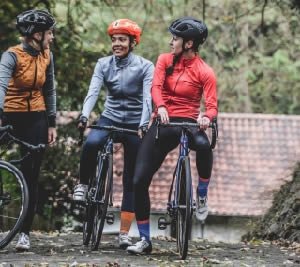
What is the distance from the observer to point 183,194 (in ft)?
30.1

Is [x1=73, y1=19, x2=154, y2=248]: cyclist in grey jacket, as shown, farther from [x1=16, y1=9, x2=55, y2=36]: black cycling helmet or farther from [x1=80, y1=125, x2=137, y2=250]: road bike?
[x1=16, y1=9, x2=55, y2=36]: black cycling helmet

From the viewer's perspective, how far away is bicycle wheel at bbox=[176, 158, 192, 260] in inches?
349

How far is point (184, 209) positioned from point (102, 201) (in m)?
1.05

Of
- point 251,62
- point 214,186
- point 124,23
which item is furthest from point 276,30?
point 124,23

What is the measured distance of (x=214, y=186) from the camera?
36.4 m

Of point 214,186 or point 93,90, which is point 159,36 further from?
point 93,90

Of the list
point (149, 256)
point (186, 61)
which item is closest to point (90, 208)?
point (149, 256)

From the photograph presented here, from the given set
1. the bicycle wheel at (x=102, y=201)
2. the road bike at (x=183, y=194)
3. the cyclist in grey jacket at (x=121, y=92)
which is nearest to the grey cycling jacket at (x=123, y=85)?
the cyclist in grey jacket at (x=121, y=92)

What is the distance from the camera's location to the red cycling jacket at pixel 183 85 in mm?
9055

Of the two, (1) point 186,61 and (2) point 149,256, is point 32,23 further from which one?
(2) point 149,256

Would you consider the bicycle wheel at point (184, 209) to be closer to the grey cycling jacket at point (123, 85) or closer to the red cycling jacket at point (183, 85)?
the red cycling jacket at point (183, 85)

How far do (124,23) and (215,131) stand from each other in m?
1.55

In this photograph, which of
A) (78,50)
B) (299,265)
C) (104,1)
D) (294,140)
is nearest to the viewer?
(299,265)

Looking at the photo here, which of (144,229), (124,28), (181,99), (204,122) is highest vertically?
(124,28)
